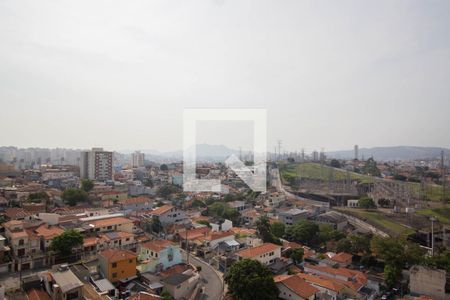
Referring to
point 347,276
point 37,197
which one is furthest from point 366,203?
point 37,197

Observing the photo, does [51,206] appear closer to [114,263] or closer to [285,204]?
[114,263]

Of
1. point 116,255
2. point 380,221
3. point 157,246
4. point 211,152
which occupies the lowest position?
point 380,221

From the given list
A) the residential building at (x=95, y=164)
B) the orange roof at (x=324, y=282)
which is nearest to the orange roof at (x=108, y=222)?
the orange roof at (x=324, y=282)

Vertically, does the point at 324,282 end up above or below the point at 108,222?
below

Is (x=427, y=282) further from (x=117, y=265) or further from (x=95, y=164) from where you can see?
(x=95, y=164)

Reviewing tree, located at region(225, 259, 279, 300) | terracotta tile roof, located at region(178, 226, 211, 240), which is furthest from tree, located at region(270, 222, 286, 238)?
tree, located at region(225, 259, 279, 300)

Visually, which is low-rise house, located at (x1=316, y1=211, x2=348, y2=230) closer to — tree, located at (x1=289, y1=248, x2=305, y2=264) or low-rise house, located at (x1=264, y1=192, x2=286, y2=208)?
low-rise house, located at (x1=264, y1=192, x2=286, y2=208)

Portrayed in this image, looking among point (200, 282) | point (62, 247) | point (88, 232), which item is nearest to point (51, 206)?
point (88, 232)
